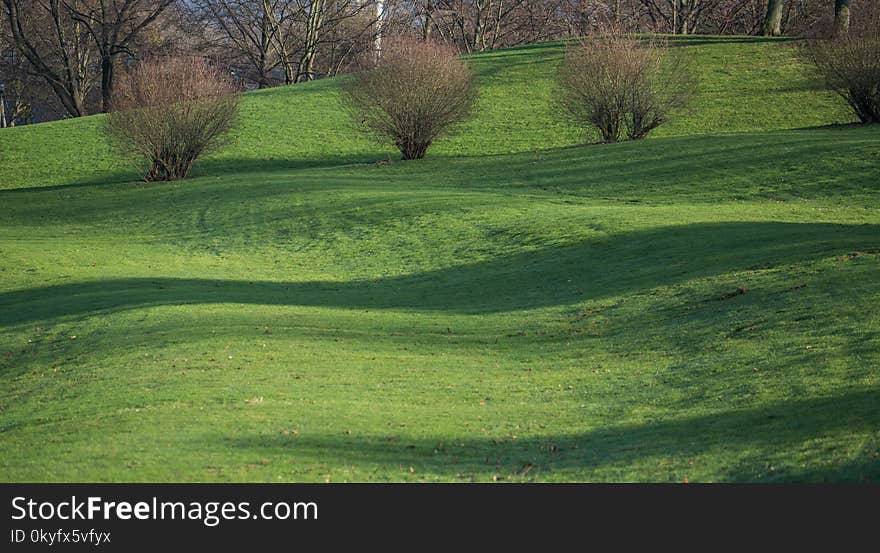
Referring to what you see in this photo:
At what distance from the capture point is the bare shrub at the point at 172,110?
30.5 metres

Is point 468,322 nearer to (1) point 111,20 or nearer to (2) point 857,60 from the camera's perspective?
(2) point 857,60

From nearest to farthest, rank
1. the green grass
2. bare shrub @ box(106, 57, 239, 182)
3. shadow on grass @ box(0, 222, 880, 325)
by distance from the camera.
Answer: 1. the green grass
2. shadow on grass @ box(0, 222, 880, 325)
3. bare shrub @ box(106, 57, 239, 182)

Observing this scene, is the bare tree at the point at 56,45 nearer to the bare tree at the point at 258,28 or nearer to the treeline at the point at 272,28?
the treeline at the point at 272,28

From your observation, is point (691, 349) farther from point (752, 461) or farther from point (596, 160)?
point (596, 160)

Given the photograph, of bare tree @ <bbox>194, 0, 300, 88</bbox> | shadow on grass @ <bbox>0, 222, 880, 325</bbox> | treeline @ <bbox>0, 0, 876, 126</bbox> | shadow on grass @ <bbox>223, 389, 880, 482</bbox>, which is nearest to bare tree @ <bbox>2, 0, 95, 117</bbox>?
treeline @ <bbox>0, 0, 876, 126</bbox>

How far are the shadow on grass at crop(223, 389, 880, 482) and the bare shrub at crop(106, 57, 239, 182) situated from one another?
80.0 ft

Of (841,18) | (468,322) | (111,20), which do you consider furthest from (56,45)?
(468,322)

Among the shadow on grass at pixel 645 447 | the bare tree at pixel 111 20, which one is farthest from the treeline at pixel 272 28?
the shadow on grass at pixel 645 447

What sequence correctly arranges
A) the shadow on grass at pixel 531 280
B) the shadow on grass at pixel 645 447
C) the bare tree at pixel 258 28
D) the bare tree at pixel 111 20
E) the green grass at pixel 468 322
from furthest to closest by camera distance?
the bare tree at pixel 258 28
the bare tree at pixel 111 20
the shadow on grass at pixel 531 280
the green grass at pixel 468 322
the shadow on grass at pixel 645 447

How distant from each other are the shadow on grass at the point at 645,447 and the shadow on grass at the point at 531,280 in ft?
20.2

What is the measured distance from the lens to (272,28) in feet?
205

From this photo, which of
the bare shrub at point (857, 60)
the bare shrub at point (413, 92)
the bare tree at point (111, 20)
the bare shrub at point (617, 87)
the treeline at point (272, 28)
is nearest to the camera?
the bare shrub at point (857, 60)

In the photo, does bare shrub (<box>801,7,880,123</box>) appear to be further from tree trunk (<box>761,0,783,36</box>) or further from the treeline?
the treeline

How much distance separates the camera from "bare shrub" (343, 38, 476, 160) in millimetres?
31844
